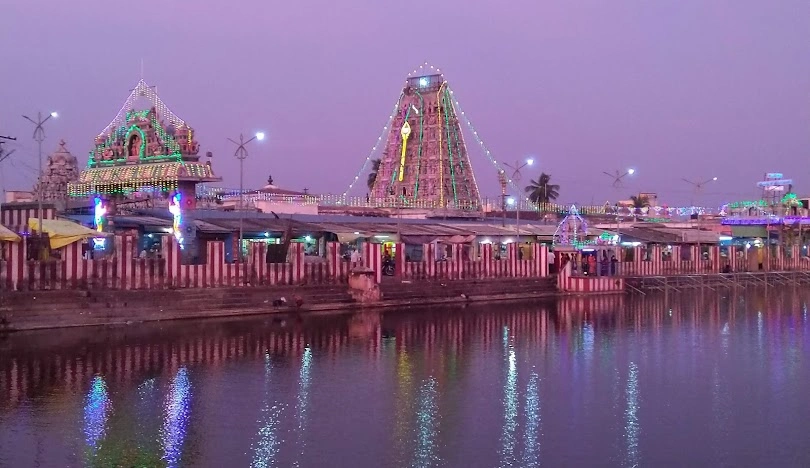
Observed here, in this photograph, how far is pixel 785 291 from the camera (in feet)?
202

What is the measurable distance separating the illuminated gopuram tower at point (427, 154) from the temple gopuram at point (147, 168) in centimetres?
2917

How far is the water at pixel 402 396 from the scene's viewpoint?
16.5 meters

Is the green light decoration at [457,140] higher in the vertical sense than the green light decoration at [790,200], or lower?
higher

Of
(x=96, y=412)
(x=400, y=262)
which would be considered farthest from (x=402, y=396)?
(x=400, y=262)

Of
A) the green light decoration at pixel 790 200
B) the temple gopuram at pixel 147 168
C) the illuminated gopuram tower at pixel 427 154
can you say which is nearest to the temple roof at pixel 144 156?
the temple gopuram at pixel 147 168

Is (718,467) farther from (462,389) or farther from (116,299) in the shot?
(116,299)

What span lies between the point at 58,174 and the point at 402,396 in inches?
1685

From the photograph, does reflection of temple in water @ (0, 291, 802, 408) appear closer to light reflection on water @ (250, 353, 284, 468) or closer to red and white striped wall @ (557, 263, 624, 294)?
light reflection on water @ (250, 353, 284, 468)

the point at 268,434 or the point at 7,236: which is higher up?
the point at 7,236

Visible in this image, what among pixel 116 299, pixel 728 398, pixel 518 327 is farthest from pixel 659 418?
pixel 116 299

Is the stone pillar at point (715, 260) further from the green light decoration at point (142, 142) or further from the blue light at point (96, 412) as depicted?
the blue light at point (96, 412)

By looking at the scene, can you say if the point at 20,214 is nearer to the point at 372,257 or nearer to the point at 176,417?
the point at 372,257

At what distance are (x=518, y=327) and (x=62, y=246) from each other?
55.9 feet

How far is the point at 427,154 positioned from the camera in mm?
75750
